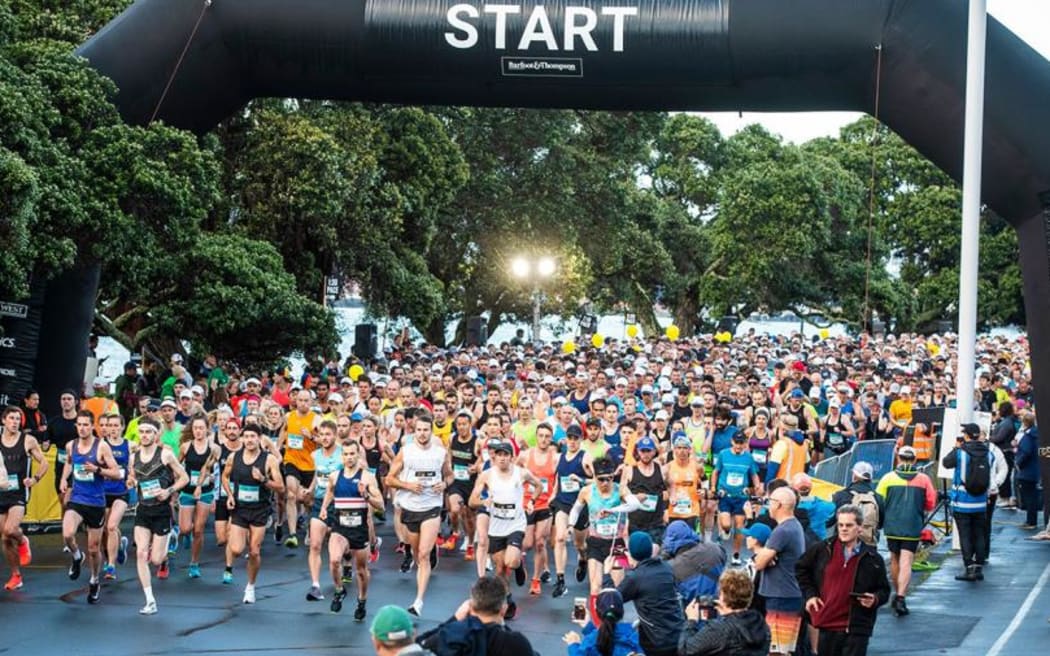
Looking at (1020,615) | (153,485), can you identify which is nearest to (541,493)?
(153,485)

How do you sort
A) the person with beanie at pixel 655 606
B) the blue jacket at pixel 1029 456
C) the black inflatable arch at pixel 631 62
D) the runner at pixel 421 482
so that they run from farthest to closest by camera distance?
the blue jacket at pixel 1029 456 → the black inflatable arch at pixel 631 62 → the runner at pixel 421 482 → the person with beanie at pixel 655 606

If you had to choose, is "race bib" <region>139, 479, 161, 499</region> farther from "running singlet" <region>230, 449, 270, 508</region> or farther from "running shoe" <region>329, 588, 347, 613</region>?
"running shoe" <region>329, 588, 347, 613</region>

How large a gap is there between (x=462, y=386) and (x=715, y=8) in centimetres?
703

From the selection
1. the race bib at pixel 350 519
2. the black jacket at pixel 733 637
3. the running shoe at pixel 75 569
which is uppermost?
the race bib at pixel 350 519

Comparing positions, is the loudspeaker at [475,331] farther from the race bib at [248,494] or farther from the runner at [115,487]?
the race bib at [248,494]

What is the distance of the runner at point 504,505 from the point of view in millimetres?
13953

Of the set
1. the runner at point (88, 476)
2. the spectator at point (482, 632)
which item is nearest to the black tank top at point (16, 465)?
the runner at point (88, 476)

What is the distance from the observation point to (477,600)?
6.91 meters

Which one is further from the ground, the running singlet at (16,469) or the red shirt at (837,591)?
the running singlet at (16,469)

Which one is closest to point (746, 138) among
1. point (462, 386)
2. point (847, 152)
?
point (847, 152)

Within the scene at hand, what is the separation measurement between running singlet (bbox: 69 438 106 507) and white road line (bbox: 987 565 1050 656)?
8.02 m

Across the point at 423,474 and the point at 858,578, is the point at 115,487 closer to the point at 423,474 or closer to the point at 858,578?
the point at 423,474

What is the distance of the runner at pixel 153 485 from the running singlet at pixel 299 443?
3.00 metres

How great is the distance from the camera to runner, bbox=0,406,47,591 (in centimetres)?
1395
